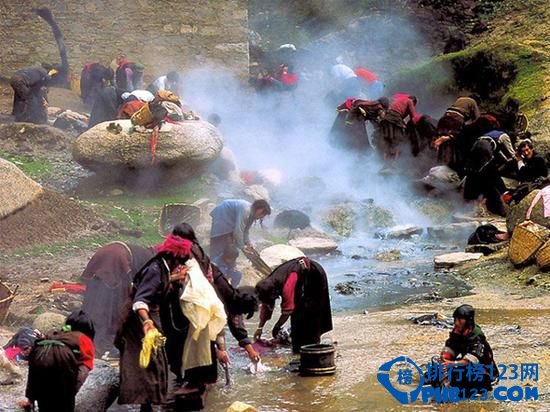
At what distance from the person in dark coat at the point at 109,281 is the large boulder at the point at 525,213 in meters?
5.06

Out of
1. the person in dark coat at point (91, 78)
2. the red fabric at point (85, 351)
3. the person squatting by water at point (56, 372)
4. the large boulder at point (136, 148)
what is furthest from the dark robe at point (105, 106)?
the person squatting by water at point (56, 372)

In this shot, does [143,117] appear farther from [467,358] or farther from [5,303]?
[467,358]

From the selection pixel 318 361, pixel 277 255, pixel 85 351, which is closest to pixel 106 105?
pixel 277 255

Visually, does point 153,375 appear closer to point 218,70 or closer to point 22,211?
point 22,211

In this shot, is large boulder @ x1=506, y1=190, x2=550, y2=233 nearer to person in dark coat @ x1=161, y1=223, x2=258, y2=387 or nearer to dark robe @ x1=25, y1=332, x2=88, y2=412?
person in dark coat @ x1=161, y1=223, x2=258, y2=387

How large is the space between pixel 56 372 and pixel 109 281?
2314 mm

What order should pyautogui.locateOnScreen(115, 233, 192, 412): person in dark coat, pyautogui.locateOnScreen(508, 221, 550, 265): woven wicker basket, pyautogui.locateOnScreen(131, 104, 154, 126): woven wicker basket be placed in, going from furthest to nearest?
pyautogui.locateOnScreen(131, 104, 154, 126): woven wicker basket, pyautogui.locateOnScreen(508, 221, 550, 265): woven wicker basket, pyautogui.locateOnScreen(115, 233, 192, 412): person in dark coat

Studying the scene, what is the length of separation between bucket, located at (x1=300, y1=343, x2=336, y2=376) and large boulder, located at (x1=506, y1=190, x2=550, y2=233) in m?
4.74

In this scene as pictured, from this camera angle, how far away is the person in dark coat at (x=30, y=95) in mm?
17984

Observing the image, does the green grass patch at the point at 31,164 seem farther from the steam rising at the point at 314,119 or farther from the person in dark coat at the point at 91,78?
the person in dark coat at the point at 91,78

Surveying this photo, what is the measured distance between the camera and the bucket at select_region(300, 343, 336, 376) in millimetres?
7488

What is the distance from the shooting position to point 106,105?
59.2ft

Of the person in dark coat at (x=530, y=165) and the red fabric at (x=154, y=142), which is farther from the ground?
the red fabric at (x=154, y=142)

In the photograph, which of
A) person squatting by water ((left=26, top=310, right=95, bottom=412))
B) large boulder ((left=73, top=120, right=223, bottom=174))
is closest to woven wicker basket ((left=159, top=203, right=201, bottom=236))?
large boulder ((left=73, top=120, right=223, bottom=174))
